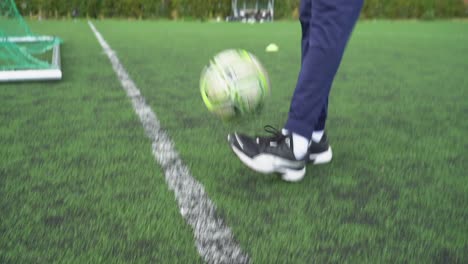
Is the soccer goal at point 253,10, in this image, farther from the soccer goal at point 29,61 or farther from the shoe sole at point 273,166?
the shoe sole at point 273,166

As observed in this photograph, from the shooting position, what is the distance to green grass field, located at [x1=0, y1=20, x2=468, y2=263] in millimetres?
1470

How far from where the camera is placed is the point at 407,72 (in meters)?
5.07

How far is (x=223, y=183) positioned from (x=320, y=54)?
664mm

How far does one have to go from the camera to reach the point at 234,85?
2.06m

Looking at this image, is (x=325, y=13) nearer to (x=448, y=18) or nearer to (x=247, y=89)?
(x=247, y=89)

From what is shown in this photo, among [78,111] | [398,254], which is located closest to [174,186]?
[398,254]

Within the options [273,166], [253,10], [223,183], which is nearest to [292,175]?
[273,166]

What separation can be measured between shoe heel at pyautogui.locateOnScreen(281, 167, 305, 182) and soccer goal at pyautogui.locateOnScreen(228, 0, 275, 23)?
16093 millimetres

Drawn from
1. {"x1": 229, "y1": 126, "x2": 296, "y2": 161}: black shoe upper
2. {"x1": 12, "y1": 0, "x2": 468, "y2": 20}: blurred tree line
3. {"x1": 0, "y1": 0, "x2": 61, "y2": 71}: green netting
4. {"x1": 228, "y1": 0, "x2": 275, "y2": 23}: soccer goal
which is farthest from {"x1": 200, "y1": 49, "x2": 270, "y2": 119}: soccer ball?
{"x1": 12, "y1": 0, "x2": 468, "y2": 20}: blurred tree line

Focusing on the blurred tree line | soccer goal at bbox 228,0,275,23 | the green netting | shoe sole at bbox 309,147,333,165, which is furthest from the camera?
soccer goal at bbox 228,0,275,23

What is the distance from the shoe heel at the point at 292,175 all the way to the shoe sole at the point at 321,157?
22cm

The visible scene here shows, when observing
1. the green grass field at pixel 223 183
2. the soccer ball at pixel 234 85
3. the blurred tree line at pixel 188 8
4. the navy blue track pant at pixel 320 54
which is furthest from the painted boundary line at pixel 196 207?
the blurred tree line at pixel 188 8

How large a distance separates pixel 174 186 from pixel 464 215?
3.68 feet

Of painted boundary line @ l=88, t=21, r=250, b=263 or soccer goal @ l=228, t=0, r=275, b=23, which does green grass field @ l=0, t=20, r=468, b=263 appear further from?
soccer goal @ l=228, t=0, r=275, b=23
